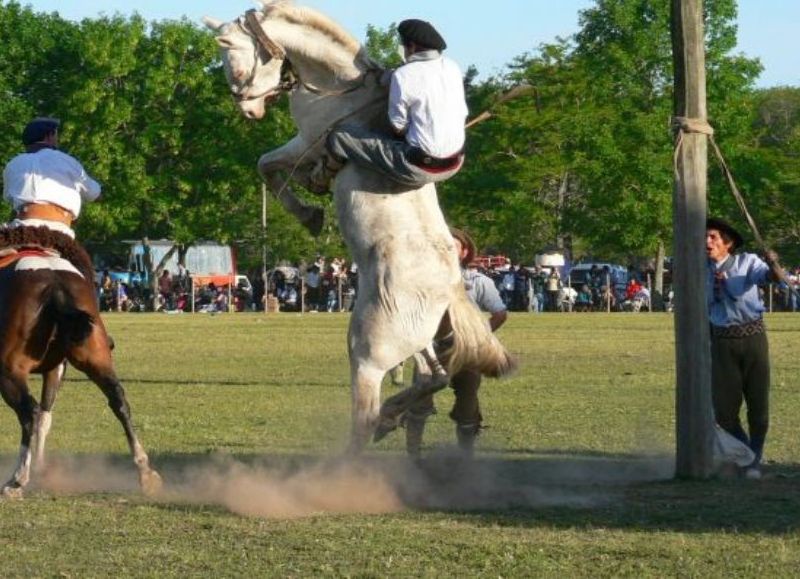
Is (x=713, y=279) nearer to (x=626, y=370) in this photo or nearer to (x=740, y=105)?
(x=626, y=370)

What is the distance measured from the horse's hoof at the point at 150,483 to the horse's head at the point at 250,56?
2.38 metres

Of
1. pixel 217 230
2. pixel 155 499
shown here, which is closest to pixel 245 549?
pixel 155 499

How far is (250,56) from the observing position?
33.8 feet

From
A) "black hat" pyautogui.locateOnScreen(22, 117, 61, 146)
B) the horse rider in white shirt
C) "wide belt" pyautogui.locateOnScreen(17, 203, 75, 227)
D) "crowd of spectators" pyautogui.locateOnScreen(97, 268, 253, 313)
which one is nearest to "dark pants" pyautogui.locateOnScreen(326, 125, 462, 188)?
the horse rider in white shirt

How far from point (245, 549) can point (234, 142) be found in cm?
6725

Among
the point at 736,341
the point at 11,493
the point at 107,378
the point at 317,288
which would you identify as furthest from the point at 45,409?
the point at 317,288

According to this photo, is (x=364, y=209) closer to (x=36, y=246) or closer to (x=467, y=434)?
(x=36, y=246)

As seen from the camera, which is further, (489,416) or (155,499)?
(489,416)

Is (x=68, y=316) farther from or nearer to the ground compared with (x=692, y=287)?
nearer to the ground

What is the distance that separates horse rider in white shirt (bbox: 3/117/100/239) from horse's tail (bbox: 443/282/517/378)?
2.68m

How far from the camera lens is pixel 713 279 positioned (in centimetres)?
1241

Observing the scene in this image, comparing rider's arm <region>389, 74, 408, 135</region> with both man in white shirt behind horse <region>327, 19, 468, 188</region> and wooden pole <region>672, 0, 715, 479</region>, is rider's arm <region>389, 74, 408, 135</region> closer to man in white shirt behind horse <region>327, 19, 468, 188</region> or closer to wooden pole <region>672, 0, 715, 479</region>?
man in white shirt behind horse <region>327, 19, 468, 188</region>

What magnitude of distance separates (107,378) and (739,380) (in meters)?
4.38

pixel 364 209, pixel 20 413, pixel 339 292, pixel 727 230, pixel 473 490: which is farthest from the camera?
pixel 339 292
